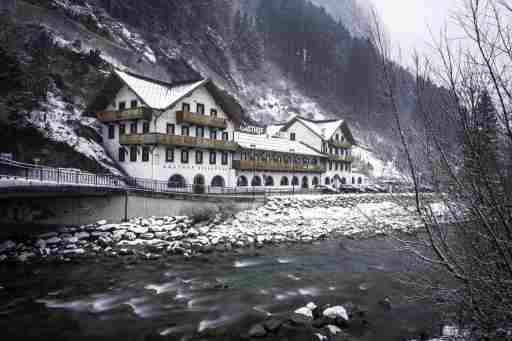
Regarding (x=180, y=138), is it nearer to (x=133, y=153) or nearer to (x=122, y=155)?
(x=133, y=153)

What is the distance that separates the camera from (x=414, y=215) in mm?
4793

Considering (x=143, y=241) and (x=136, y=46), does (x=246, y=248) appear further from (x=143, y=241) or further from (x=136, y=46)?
(x=136, y=46)

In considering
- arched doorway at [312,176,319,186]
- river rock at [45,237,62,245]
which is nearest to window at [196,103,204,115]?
river rock at [45,237,62,245]

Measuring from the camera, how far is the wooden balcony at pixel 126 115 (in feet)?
106

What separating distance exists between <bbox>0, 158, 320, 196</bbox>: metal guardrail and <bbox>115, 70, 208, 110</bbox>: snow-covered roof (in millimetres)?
7740

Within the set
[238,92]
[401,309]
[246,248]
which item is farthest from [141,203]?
[238,92]

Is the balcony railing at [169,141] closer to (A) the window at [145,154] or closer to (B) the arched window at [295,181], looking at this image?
(A) the window at [145,154]

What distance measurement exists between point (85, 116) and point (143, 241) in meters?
21.9

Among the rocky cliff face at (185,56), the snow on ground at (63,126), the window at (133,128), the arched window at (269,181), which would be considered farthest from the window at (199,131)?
the arched window at (269,181)

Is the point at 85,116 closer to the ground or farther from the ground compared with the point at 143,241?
farther from the ground

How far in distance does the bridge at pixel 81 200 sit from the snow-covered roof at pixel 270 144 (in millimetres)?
12793

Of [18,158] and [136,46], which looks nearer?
[18,158]

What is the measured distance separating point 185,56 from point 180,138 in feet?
124

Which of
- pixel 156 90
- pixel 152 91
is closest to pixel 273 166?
pixel 156 90
